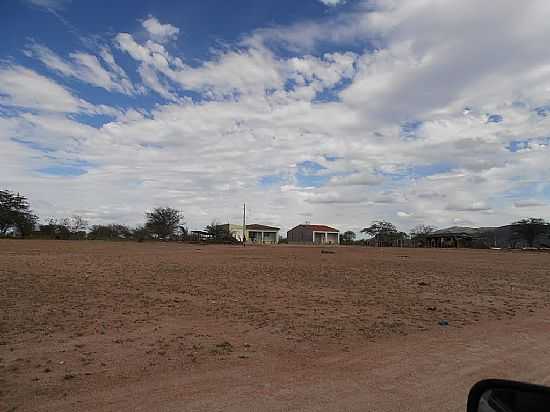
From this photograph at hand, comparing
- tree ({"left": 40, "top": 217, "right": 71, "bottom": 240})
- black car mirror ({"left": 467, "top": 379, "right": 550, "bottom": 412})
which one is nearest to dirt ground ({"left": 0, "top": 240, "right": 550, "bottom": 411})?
black car mirror ({"left": 467, "top": 379, "right": 550, "bottom": 412})

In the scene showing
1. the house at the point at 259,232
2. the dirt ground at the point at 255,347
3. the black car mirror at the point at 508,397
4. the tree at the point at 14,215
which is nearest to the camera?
the black car mirror at the point at 508,397

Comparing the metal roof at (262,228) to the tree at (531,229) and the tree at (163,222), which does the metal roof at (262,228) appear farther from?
the tree at (531,229)

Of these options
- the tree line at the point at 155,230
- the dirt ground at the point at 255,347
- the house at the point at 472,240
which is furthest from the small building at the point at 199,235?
the dirt ground at the point at 255,347

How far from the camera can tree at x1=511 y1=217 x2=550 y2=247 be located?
86.1 m

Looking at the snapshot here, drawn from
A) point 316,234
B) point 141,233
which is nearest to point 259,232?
point 316,234

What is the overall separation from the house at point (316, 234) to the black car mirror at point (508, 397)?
355 ft

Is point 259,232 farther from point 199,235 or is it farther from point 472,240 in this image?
point 472,240

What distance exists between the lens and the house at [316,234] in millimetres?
112125

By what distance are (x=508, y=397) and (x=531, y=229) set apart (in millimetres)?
97969

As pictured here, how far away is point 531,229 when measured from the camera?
283 feet

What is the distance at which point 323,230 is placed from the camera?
374 feet

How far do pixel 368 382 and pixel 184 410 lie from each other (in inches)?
87.2

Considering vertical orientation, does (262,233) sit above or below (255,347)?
above

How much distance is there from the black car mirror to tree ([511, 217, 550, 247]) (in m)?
97.9
